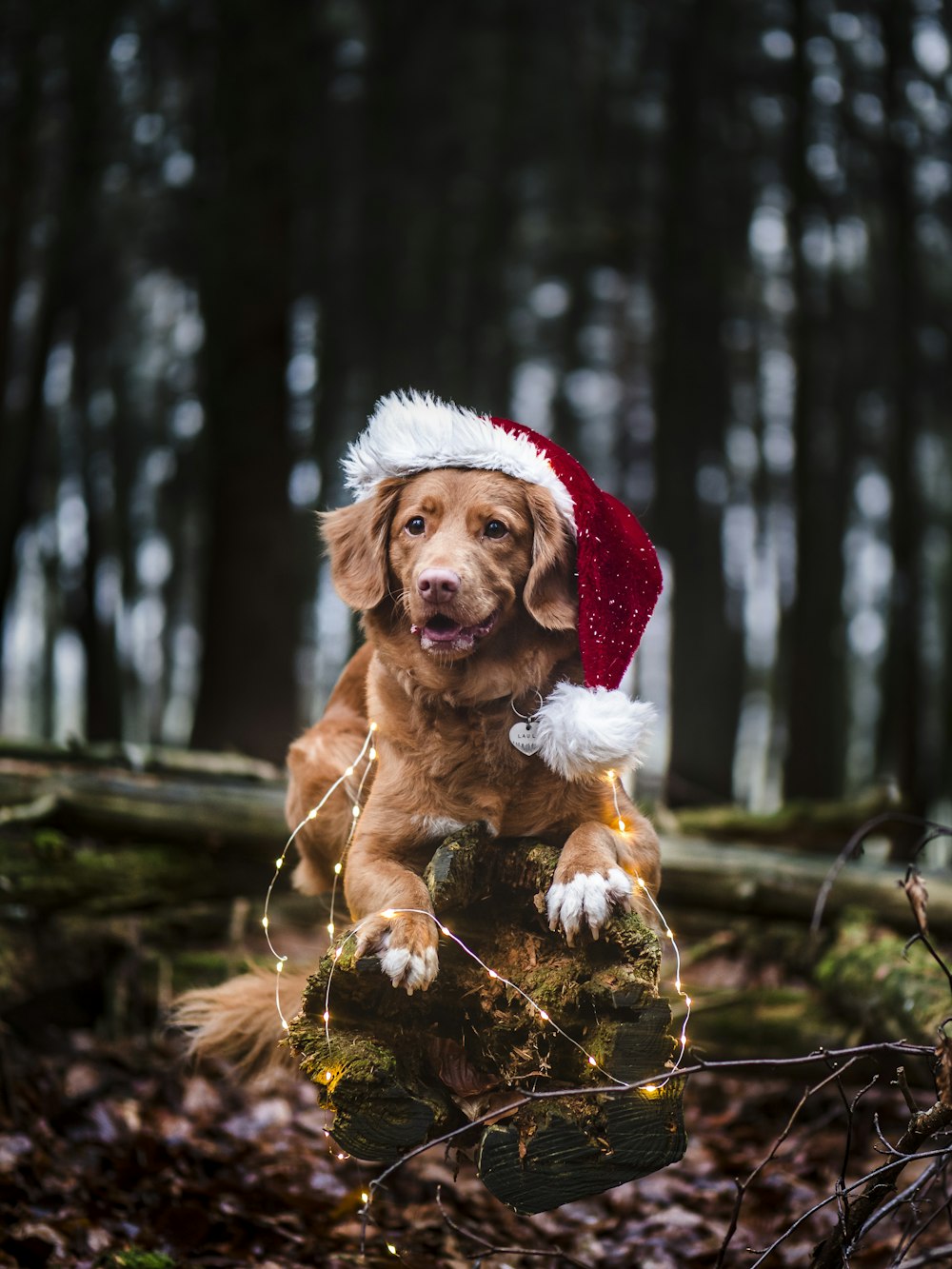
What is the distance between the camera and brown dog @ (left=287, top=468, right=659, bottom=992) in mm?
Answer: 2090

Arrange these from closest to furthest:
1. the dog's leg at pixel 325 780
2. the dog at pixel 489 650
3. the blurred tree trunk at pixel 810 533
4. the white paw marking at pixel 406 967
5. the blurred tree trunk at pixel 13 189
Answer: the white paw marking at pixel 406 967 → the dog at pixel 489 650 → the dog's leg at pixel 325 780 → the blurred tree trunk at pixel 13 189 → the blurred tree trunk at pixel 810 533

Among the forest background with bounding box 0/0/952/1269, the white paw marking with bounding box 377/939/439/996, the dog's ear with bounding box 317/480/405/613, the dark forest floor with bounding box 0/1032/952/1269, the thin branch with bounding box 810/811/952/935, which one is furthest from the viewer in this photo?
the forest background with bounding box 0/0/952/1269

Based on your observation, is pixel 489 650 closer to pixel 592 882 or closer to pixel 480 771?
pixel 480 771

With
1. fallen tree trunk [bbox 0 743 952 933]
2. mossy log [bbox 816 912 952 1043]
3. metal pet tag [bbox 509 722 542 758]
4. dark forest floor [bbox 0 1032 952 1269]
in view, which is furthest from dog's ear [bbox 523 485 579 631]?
fallen tree trunk [bbox 0 743 952 933]

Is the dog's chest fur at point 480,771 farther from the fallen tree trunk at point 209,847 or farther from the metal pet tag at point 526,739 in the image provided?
the fallen tree trunk at point 209,847

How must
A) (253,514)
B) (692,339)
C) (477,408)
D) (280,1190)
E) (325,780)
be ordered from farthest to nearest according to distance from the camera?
(692,339), (253,514), (280,1190), (477,408), (325,780)

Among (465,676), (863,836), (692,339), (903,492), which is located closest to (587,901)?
(465,676)

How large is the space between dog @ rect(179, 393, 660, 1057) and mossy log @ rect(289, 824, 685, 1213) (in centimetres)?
10

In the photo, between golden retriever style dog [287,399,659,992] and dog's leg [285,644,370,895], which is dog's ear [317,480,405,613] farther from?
dog's leg [285,644,370,895]

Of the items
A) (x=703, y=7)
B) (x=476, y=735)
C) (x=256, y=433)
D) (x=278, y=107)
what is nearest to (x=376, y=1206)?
(x=476, y=735)

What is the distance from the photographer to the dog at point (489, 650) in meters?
2.07

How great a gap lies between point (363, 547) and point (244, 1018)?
121 cm

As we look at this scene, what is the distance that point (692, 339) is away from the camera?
1001 cm

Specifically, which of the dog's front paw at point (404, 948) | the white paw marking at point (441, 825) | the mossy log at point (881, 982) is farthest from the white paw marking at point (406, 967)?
the mossy log at point (881, 982)
